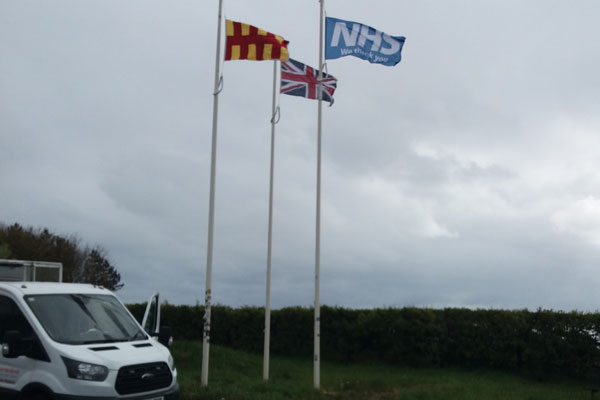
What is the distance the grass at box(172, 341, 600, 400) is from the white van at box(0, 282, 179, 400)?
14.8ft

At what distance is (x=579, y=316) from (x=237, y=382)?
10.4 m

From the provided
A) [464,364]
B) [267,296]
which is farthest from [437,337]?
[267,296]

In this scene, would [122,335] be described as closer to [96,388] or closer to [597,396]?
[96,388]

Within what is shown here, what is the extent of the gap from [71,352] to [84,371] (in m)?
0.35

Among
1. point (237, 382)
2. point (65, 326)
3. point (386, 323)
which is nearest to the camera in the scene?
point (65, 326)

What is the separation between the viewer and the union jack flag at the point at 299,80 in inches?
730

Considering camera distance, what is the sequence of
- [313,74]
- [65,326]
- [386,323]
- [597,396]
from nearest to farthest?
[65,326], [597,396], [313,74], [386,323]

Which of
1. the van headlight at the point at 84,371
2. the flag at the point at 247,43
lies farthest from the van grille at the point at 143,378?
the flag at the point at 247,43

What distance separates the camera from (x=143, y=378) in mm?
9516

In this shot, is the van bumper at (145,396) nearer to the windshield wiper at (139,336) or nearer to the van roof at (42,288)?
the windshield wiper at (139,336)

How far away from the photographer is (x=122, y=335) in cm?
1047

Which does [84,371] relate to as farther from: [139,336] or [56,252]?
[56,252]

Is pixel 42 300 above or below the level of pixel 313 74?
below

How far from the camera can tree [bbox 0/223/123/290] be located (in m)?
32.1
